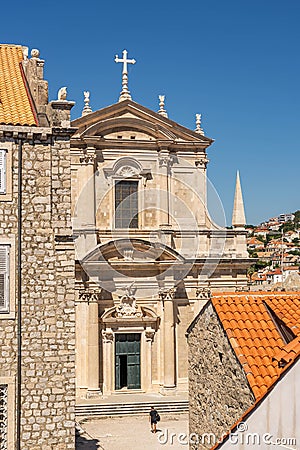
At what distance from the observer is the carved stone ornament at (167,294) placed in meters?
25.2

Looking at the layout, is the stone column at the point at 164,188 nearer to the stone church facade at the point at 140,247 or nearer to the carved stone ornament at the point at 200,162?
the stone church facade at the point at 140,247

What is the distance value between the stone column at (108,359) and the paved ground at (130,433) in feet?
7.83

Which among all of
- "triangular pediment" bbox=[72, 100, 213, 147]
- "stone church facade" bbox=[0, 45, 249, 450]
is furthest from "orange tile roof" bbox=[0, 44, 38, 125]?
"triangular pediment" bbox=[72, 100, 213, 147]

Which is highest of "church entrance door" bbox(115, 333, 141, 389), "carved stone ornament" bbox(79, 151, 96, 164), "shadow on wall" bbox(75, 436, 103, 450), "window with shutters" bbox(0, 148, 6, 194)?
"carved stone ornament" bbox(79, 151, 96, 164)

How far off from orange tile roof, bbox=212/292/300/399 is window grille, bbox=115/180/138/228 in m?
13.9

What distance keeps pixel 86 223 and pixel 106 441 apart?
355 inches

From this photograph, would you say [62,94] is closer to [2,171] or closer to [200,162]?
[2,171]

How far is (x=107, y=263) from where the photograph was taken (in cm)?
2470

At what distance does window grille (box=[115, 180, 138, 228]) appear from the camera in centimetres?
2623

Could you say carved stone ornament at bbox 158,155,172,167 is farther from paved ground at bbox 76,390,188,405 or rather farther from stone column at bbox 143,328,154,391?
paved ground at bbox 76,390,188,405

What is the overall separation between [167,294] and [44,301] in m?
12.2

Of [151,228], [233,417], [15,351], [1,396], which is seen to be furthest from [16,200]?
[151,228]

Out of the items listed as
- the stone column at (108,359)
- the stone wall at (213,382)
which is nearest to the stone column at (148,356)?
the stone column at (108,359)

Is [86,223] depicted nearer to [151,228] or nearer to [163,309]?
[151,228]
